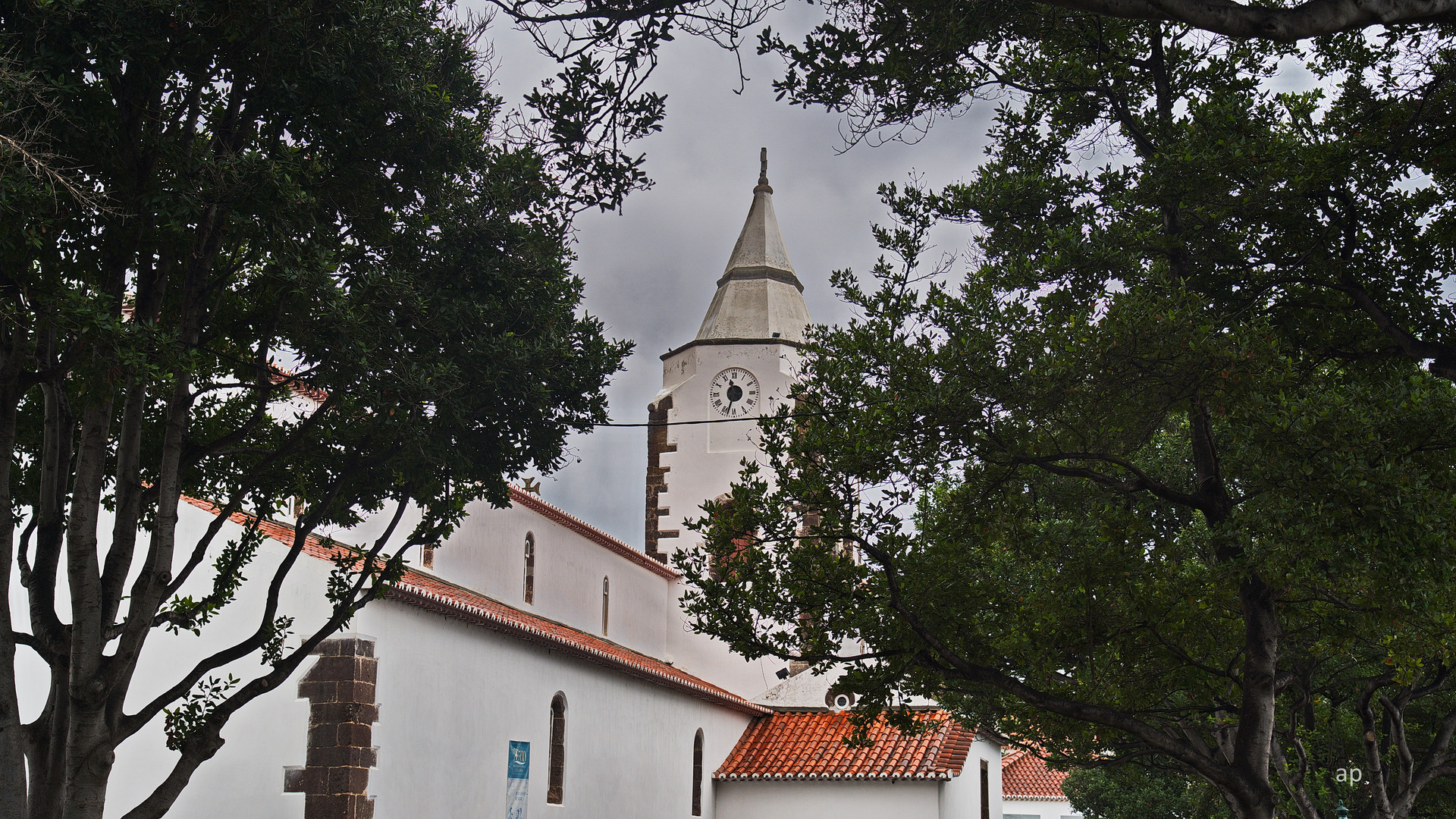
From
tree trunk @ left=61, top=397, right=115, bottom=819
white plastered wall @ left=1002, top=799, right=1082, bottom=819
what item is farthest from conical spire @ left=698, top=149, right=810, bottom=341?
white plastered wall @ left=1002, top=799, right=1082, bottom=819

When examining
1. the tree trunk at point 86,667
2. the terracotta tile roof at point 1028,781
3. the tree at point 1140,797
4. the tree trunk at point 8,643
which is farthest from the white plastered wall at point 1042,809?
the tree trunk at point 8,643

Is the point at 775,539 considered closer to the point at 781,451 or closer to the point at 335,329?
the point at 781,451

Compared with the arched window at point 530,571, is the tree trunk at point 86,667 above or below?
below

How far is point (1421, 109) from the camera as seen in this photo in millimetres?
9242

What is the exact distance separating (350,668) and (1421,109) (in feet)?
39.1

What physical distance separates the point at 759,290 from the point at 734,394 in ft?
10.2

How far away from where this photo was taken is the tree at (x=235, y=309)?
785cm

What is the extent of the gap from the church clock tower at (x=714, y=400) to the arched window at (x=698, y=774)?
559 cm

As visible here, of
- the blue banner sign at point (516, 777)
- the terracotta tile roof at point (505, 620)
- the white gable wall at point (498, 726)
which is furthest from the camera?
the blue banner sign at point (516, 777)

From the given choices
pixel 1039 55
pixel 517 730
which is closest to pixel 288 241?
pixel 1039 55

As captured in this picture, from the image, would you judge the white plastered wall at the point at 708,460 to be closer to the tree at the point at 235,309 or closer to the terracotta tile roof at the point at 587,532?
the terracotta tile roof at the point at 587,532

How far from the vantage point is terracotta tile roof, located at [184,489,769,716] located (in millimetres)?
14188

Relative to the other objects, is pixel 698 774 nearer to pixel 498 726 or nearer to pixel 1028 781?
pixel 498 726

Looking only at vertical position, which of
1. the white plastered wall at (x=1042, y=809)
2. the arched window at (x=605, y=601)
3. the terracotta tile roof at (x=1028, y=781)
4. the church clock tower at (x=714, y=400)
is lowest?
the white plastered wall at (x=1042, y=809)
